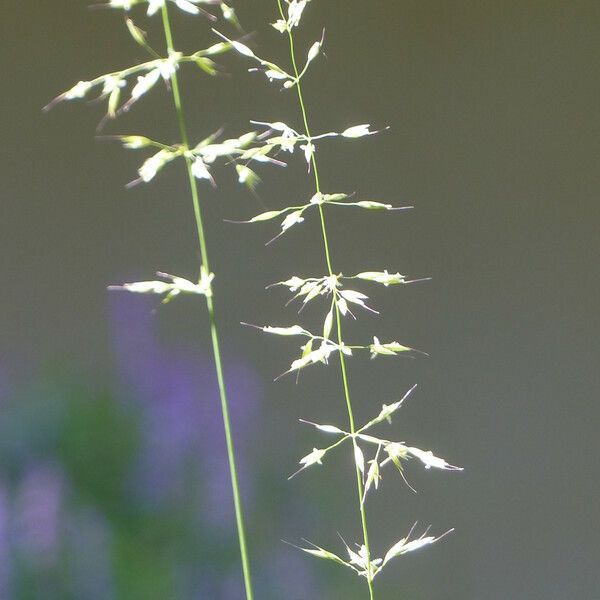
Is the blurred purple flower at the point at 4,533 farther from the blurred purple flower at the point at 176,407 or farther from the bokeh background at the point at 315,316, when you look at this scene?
the blurred purple flower at the point at 176,407

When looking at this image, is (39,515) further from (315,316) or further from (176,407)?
(315,316)

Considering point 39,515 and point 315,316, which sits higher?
point 315,316

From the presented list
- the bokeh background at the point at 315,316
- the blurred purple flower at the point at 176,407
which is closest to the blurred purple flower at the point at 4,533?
the bokeh background at the point at 315,316

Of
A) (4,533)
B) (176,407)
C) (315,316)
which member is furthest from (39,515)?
(315,316)

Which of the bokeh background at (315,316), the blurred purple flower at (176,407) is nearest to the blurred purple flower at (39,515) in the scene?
the bokeh background at (315,316)

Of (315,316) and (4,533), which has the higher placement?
(315,316)

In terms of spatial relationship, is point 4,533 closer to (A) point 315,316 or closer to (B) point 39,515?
(B) point 39,515

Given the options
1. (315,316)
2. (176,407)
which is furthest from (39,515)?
(315,316)

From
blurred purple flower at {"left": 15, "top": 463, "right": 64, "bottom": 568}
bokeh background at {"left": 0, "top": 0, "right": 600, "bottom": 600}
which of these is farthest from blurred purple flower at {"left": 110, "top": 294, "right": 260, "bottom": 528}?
blurred purple flower at {"left": 15, "top": 463, "right": 64, "bottom": 568}

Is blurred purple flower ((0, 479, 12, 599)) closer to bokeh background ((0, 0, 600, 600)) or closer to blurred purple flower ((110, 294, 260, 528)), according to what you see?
bokeh background ((0, 0, 600, 600))

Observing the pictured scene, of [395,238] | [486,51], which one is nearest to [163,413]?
[395,238]
